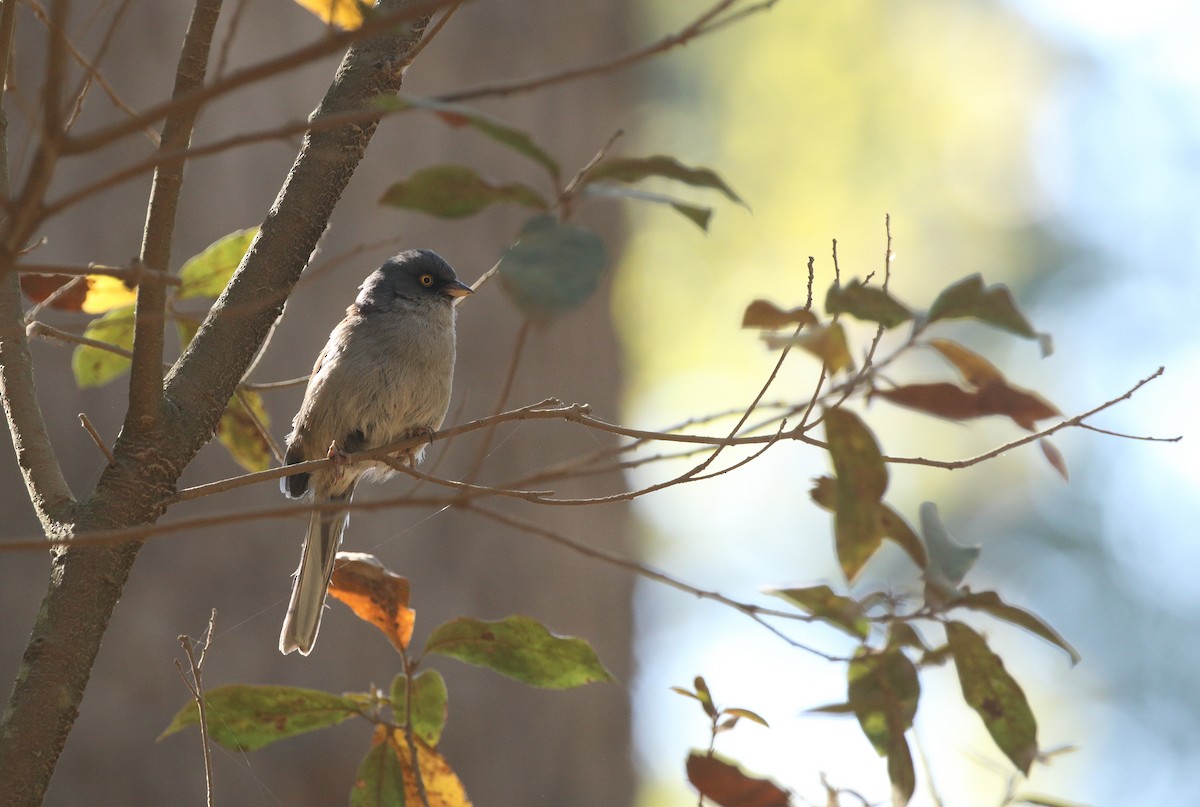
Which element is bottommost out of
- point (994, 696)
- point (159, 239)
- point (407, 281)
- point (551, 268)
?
point (994, 696)

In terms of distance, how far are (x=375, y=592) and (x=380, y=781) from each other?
393 mm

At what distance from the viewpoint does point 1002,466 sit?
1441 cm

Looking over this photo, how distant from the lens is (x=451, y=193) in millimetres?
1327

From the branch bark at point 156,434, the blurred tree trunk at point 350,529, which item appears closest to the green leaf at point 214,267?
the branch bark at point 156,434

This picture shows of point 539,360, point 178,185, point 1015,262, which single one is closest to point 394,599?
point 178,185

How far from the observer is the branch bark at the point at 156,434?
1789 millimetres

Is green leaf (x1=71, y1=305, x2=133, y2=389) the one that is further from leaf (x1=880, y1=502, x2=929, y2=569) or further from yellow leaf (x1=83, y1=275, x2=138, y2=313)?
leaf (x1=880, y1=502, x2=929, y2=569)

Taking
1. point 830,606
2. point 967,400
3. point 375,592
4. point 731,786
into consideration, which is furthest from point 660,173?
point 375,592

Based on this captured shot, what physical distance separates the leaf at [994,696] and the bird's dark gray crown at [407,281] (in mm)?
3161

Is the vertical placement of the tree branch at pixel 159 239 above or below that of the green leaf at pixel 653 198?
above

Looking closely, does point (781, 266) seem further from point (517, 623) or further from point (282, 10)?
point (517, 623)

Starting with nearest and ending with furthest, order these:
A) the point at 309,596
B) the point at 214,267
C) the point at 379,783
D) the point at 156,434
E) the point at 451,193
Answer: the point at 451,193
the point at 156,434
the point at 379,783
the point at 214,267
the point at 309,596

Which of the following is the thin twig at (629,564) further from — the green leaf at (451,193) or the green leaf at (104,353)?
the green leaf at (104,353)

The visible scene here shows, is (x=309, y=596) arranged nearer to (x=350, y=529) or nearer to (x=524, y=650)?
(x=524, y=650)
